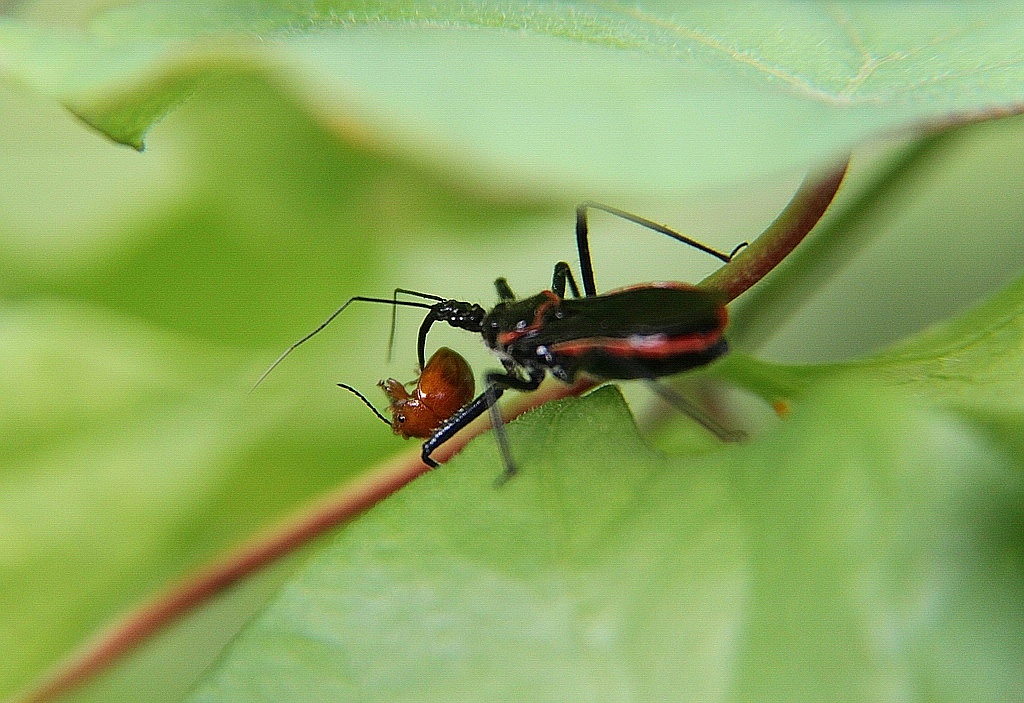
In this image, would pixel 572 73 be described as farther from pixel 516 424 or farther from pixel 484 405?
pixel 484 405

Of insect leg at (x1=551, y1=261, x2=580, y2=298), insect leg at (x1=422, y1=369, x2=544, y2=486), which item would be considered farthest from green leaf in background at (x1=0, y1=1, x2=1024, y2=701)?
insect leg at (x1=551, y1=261, x2=580, y2=298)

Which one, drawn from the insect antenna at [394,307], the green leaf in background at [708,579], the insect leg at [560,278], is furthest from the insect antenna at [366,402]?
the green leaf in background at [708,579]

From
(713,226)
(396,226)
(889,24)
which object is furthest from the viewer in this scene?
(713,226)

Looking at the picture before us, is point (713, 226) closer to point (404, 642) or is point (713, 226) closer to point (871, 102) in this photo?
point (871, 102)

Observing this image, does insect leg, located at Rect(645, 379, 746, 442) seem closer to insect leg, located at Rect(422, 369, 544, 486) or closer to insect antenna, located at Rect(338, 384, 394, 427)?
insect leg, located at Rect(422, 369, 544, 486)

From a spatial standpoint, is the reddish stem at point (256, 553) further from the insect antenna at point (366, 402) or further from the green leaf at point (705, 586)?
the green leaf at point (705, 586)

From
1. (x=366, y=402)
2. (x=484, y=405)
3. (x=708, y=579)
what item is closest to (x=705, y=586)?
(x=708, y=579)

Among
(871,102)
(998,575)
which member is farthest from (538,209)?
(998,575)
